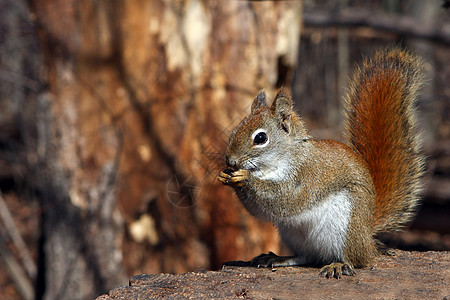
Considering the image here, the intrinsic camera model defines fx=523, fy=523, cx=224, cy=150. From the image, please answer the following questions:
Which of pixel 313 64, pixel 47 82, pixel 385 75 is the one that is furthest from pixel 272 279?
pixel 313 64

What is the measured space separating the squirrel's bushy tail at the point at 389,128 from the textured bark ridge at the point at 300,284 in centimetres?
26

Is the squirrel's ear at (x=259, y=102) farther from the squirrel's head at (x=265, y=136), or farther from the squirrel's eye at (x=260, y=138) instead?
the squirrel's eye at (x=260, y=138)

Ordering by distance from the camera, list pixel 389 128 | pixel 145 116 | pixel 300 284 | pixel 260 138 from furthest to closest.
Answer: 1. pixel 145 116
2. pixel 389 128
3. pixel 260 138
4. pixel 300 284

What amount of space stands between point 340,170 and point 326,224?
23 cm

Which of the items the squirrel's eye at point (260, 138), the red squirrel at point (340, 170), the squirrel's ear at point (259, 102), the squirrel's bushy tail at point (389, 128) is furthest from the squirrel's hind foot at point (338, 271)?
the squirrel's ear at point (259, 102)

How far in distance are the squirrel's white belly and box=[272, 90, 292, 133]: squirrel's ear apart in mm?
361

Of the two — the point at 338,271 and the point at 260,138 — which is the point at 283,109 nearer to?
the point at 260,138

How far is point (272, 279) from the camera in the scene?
82.0 inches

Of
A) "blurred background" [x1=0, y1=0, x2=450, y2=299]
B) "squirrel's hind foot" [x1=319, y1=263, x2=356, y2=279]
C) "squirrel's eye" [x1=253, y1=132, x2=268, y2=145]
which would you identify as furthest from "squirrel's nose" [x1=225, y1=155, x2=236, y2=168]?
"blurred background" [x1=0, y1=0, x2=450, y2=299]

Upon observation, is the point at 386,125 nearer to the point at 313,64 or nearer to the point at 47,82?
the point at 47,82

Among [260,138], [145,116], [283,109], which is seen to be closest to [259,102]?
[283,109]

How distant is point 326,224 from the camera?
2100 mm

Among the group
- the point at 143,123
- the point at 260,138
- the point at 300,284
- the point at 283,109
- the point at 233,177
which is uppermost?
the point at 143,123

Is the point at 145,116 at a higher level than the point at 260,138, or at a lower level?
higher
